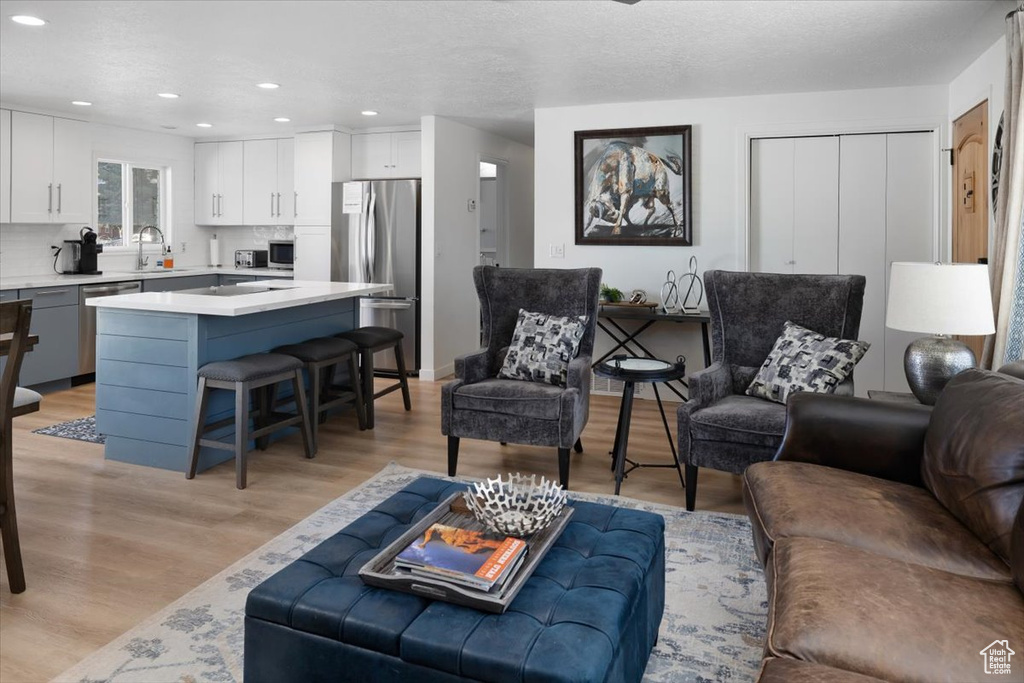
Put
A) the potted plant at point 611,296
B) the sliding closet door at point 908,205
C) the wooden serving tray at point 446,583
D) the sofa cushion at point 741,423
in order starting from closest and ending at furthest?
1. the wooden serving tray at point 446,583
2. the sofa cushion at point 741,423
3. the sliding closet door at point 908,205
4. the potted plant at point 611,296

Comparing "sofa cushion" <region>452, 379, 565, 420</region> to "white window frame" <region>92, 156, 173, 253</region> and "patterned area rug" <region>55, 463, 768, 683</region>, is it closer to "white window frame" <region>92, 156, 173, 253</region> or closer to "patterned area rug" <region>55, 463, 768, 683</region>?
"patterned area rug" <region>55, 463, 768, 683</region>

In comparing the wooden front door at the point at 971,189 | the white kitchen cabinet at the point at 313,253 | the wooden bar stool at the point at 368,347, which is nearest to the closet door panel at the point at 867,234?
the wooden front door at the point at 971,189

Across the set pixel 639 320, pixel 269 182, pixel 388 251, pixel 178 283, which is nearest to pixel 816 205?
pixel 639 320

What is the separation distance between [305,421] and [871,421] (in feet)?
9.57

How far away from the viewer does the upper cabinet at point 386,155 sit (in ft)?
22.6

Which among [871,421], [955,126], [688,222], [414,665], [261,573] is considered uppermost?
[955,126]

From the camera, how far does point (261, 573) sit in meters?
2.68

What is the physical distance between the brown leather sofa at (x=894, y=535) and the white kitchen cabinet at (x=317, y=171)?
5360mm

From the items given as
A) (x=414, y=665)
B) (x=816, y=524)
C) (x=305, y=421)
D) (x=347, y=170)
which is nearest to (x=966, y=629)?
(x=816, y=524)

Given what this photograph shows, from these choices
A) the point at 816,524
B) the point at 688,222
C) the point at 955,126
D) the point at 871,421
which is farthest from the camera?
the point at 688,222

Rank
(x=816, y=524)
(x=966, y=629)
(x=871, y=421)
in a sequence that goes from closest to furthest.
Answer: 1. (x=966, y=629)
2. (x=816, y=524)
3. (x=871, y=421)

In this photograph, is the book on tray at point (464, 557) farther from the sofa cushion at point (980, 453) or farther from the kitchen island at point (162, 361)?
the kitchen island at point (162, 361)

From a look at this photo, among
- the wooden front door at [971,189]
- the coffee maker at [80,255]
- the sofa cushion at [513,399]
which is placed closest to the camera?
the sofa cushion at [513,399]

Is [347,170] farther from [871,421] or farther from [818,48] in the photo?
[871,421]
